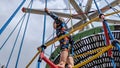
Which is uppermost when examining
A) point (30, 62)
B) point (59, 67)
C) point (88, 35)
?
point (88, 35)

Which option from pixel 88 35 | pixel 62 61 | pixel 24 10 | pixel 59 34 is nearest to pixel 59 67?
pixel 62 61

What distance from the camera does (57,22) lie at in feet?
Answer: 27.0

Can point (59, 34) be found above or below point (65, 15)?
below

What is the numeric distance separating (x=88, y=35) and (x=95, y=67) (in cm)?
119

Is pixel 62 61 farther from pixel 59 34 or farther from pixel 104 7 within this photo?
pixel 104 7

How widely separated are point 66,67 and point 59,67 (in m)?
0.41

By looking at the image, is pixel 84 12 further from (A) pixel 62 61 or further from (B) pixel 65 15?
(A) pixel 62 61

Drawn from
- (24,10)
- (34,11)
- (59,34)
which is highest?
(34,11)

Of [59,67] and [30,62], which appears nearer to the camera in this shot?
[59,67]

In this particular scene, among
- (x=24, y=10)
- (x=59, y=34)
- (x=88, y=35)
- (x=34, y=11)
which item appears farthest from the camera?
(x=34, y=11)

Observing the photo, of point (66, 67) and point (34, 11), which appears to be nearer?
point (66, 67)

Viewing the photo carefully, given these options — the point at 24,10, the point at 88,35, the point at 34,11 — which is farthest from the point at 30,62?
the point at 34,11

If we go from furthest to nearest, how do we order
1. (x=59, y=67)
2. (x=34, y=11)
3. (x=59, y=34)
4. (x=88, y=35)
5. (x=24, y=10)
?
(x=34, y=11) < (x=24, y=10) < (x=88, y=35) < (x=59, y=34) < (x=59, y=67)

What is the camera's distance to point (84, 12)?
15023 mm
